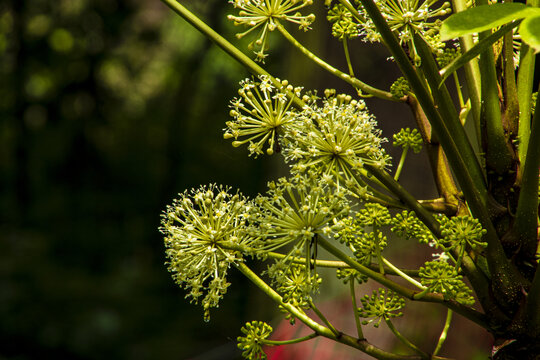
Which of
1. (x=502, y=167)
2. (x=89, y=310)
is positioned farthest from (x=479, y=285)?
(x=89, y=310)

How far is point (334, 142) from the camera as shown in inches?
17.8

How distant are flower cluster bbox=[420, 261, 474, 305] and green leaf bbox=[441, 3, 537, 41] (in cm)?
22

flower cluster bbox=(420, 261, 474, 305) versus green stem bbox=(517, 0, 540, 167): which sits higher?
green stem bbox=(517, 0, 540, 167)

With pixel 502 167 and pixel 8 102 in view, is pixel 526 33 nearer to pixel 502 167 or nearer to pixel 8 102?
pixel 502 167

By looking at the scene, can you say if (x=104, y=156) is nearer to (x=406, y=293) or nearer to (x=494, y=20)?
(x=406, y=293)

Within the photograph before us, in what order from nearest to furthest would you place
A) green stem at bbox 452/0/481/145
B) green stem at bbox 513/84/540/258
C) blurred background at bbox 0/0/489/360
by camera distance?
green stem at bbox 513/84/540/258
green stem at bbox 452/0/481/145
blurred background at bbox 0/0/489/360

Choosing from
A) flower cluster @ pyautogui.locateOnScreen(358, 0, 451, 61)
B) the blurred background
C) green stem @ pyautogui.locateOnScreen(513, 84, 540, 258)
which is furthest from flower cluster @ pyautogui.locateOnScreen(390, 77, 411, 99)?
the blurred background

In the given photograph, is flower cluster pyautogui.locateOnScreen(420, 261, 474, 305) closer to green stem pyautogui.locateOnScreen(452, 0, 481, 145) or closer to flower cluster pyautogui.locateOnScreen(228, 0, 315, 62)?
green stem pyautogui.locateOnScreen(452, 0, 481, 145)

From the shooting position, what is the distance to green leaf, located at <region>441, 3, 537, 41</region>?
0.27 m

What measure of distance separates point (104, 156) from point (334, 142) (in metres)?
3.37

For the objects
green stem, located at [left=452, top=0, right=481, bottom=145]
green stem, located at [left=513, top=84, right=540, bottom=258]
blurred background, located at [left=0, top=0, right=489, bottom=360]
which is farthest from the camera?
blurred background, located at [left=0, top=0, right=489, bottom=360]

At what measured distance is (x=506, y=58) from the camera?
0.50m

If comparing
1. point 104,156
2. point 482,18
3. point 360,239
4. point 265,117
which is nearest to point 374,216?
point 360,239

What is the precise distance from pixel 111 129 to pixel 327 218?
11.3ft
